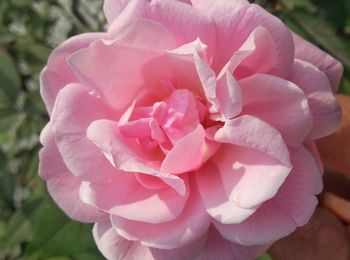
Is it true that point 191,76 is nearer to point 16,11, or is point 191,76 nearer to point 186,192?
point 186,192

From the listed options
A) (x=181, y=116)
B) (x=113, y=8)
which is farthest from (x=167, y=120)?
(x=113, y=8)

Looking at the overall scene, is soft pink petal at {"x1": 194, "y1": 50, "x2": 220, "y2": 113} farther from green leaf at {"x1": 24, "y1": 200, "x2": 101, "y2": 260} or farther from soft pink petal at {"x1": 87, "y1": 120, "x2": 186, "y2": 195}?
green leaf at {"x1": 24, "y1": 200, "x2": 101, "y2": 260}

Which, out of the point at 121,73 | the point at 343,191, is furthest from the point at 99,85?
the point at 343,191

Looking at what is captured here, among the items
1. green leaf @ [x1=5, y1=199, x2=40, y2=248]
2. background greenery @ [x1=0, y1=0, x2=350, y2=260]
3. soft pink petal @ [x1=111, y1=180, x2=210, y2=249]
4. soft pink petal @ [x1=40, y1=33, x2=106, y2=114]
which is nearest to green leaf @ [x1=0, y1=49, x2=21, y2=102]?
background greenery @ [x1=0, y1=0, x2=350, y2=260]

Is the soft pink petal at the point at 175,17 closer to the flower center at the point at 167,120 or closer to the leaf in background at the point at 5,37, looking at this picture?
the flower center at the point at 167,120

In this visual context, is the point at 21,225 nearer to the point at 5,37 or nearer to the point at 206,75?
the point at 5,37

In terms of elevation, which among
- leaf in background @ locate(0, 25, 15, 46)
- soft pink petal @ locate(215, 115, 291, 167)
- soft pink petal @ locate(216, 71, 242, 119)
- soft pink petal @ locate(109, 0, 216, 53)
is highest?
soft pink petal @ locate(109, 0, 216, 53)

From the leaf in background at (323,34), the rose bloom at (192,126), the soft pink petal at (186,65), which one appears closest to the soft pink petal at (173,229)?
the rose bloom at (192,126)
